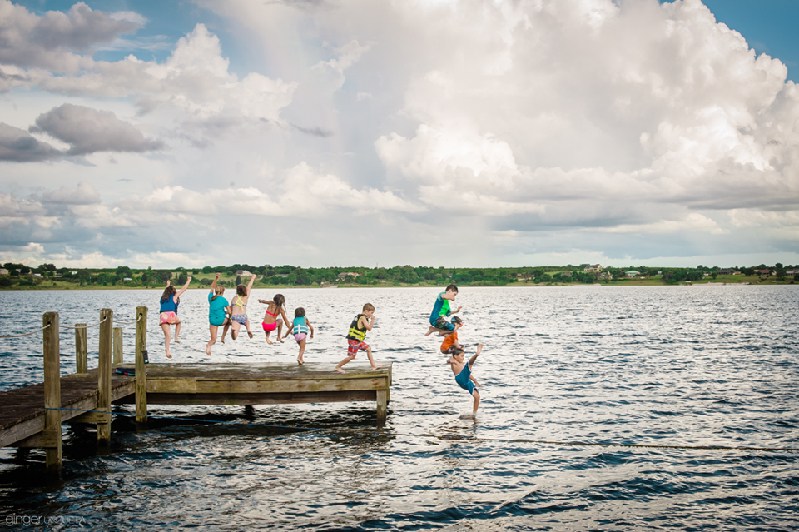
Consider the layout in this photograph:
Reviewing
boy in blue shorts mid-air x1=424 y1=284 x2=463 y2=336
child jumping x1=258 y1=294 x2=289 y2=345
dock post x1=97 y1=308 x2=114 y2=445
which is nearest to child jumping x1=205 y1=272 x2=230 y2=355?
child jumping x1=258 y1=294 x2=289 y2=345

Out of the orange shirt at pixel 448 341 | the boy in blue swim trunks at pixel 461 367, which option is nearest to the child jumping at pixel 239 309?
the orange shirt at pixel 448 341

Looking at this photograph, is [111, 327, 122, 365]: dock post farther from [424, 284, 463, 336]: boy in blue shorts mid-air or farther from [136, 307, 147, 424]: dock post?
[424, 284, 463, 336]: boy in blue shorts mid-air

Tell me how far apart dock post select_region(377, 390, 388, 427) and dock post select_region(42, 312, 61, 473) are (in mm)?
8047

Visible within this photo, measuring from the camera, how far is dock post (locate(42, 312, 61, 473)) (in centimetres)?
Answer: 1158

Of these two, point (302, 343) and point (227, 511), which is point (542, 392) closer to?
point (302, 343)

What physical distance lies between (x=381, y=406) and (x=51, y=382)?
28.0 ft

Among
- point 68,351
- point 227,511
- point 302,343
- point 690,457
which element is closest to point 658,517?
point 690,457

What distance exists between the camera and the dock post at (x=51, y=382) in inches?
456

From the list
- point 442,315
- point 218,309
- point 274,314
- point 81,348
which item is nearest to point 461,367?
point 442,315

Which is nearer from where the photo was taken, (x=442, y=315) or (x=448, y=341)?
(x=448, y=341)

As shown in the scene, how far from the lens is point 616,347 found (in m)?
43.1

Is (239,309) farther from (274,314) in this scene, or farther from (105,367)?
(105,367)

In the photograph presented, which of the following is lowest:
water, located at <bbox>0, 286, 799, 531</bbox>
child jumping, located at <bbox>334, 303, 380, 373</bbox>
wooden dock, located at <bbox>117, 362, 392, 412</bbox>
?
water, located at <bbox>0, 286, 799, 531</bbox>

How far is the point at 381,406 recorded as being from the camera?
55.7ft
